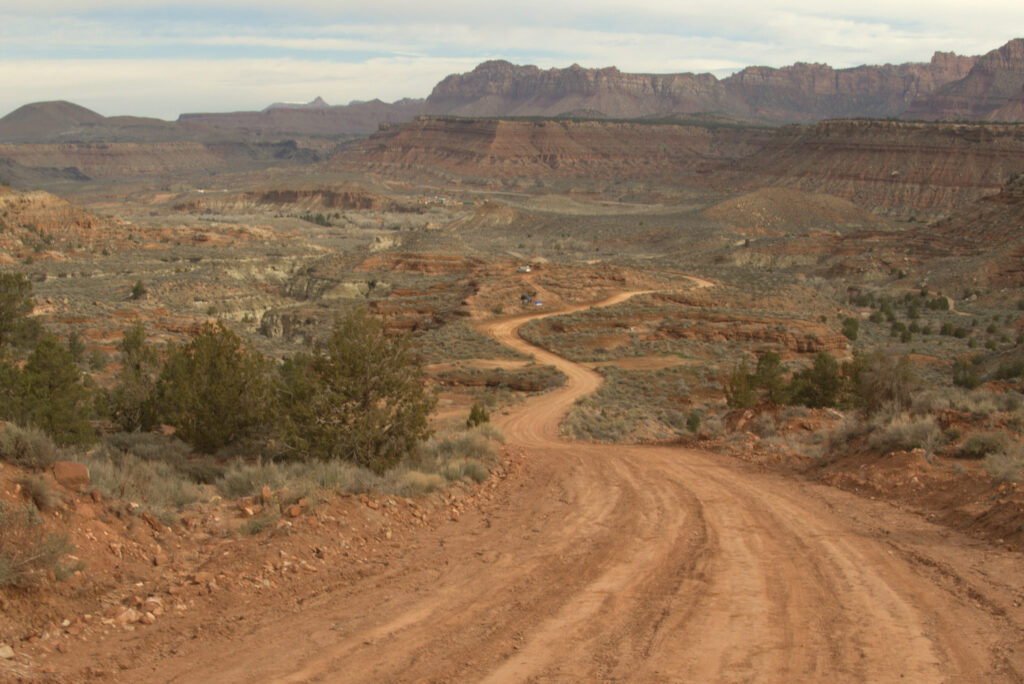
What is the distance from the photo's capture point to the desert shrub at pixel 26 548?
24.3 feet

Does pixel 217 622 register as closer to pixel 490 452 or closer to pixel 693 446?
pixel 490 452

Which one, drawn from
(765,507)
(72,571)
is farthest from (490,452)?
(72,571)

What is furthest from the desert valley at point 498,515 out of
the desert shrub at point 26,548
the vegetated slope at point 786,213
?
the vegetated slope at point 786,213

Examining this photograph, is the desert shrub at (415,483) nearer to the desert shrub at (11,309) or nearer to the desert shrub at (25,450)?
the desert shrub at (25,450)

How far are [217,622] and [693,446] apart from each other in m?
13.9

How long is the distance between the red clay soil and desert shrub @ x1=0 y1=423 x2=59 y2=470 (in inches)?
108

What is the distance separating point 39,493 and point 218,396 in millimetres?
6839

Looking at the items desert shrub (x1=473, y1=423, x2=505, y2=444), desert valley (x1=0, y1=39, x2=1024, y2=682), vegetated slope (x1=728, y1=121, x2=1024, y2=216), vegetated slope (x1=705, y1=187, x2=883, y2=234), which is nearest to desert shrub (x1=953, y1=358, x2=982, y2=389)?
desert valley (x1=0, y1=39, x2=1024, y2=682)

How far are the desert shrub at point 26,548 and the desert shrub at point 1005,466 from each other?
1171 centimetres

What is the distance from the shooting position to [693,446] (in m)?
19.9

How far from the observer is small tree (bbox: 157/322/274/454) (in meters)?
15.5

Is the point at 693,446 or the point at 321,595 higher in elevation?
the point at 321,595

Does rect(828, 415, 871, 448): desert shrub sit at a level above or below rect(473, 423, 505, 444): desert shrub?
above

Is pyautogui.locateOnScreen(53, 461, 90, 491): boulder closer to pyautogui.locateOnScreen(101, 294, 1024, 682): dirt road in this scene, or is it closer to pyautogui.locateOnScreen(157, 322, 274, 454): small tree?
pyautogui.locateOnScreen(101, 294, 1024, 682): dirt road
